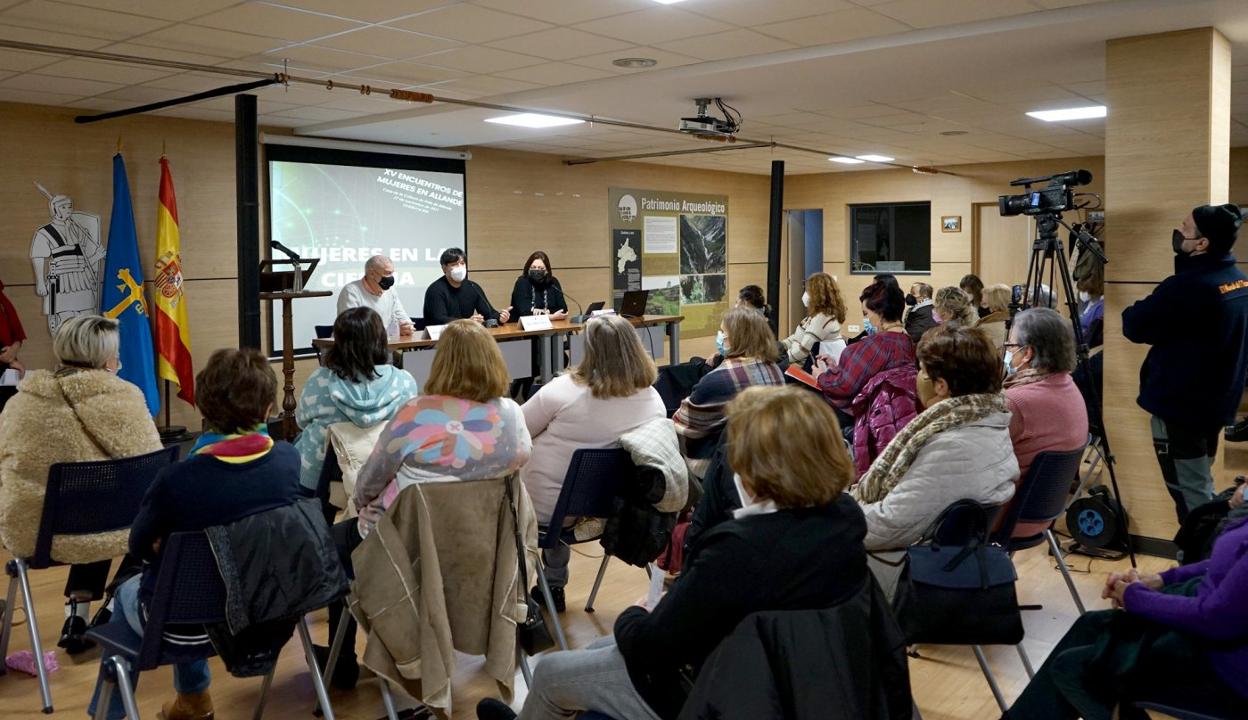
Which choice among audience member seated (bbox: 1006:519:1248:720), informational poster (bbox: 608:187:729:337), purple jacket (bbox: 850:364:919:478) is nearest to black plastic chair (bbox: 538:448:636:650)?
purple jacket (bbox: 850:364:919:478)

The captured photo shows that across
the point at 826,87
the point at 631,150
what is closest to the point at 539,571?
the point at 826,87

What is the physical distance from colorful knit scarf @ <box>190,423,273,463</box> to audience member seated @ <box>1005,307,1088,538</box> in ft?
7.84

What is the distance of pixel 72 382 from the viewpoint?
10.8ft

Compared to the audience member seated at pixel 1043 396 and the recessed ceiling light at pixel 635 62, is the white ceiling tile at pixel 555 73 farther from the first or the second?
the audience member seated at pixel 1043 396

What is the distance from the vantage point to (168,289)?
7.31 m

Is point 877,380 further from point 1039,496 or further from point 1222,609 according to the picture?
point 1222,609

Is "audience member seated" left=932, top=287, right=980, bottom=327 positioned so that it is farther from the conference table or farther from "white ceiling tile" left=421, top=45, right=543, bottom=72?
"white ceiling tile" left=421, top=45, right=543, bottom=72

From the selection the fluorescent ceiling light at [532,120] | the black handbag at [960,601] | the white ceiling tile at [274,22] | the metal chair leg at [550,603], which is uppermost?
the fluorescent ceiling light at [532,120]

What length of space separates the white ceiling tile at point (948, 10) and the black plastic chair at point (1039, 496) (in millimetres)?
2309

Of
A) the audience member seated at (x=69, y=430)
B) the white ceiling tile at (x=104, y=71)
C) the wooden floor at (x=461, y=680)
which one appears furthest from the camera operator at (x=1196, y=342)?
the white ceiling tile at (x=104, y=71)

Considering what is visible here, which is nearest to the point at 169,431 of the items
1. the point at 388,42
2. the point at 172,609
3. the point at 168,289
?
the point at 168,289

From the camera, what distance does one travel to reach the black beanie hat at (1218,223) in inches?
158

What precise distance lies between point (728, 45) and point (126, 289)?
4.68 metres

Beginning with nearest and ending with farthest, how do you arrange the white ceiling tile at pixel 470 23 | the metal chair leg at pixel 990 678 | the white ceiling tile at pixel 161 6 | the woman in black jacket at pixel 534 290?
the metal chair leg at pixel 990 678, the white ceiling tile at pixel 161 6, the white ceiling tile at pixel 470 23, the woman in black jacket at pixel 534 290
